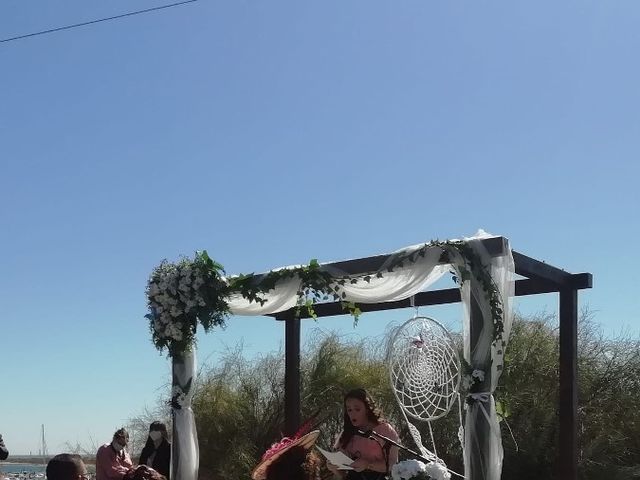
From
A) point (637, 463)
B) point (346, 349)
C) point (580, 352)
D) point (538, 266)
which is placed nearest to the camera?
point (538, 266)

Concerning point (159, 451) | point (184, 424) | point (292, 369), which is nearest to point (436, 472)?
point (184, 424)

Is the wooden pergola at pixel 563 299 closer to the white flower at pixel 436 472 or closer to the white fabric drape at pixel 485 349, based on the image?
the white fabric drape at pixel 485 349

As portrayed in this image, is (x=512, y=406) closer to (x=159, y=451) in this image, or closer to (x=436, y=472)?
(x=159, y=451)

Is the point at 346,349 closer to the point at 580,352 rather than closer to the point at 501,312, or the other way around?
the point at 580,352

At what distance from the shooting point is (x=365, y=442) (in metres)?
5.75

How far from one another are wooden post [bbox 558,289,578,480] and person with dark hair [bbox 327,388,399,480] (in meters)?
1.49

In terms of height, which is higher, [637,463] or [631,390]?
[631,390]

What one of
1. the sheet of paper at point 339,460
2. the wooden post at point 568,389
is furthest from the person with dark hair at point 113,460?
the wooden post at point 568,389

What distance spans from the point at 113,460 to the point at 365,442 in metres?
3.24

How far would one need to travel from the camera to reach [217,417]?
12219 mm

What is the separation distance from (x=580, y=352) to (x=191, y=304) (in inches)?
199

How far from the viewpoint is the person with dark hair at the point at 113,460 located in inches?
313

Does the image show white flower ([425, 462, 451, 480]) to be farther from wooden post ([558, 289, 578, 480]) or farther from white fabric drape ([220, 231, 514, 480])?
wooden post ([558, 289, 578, 480])

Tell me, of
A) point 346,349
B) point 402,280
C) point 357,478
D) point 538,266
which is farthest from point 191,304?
point 346,349
